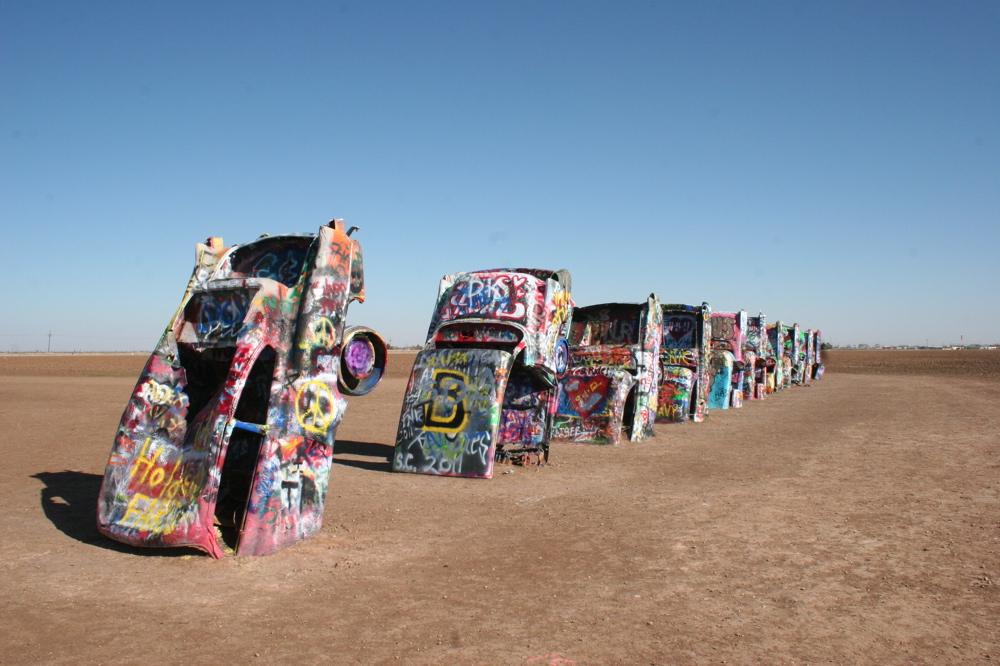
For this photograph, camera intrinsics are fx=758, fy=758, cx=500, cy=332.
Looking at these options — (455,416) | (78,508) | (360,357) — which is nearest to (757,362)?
(455,416)

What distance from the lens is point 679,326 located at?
61.0ft

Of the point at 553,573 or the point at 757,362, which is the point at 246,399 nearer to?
the point at 553,573

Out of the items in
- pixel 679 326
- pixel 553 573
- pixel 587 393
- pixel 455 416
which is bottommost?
pixel 553 573

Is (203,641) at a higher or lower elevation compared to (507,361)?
lower

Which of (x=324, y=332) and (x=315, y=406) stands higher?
(x=324, y=332)

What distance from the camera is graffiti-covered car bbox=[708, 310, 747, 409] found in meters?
22.0

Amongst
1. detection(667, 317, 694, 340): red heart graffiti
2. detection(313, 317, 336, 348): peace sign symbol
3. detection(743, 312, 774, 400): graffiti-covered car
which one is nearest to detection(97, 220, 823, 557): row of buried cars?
detection(313, 317, 336, 348): peace sign symbol

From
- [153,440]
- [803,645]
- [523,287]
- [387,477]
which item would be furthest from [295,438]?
[523,287]

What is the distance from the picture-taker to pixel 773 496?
897 centimetres

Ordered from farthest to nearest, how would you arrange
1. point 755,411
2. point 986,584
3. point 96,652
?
point 755,411 → point 986,584 → point 96,652

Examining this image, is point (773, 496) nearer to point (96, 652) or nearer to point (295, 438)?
point (295, 438)

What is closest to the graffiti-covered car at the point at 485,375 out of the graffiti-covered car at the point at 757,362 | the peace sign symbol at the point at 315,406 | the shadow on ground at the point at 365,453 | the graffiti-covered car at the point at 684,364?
Answer: the shadow on ground at the point at 365,453

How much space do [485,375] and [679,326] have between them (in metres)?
9.39

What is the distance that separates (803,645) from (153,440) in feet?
18.3
